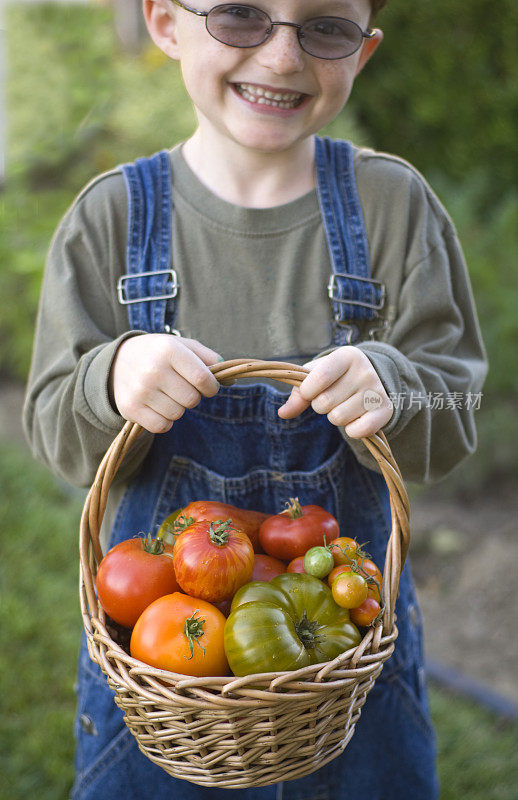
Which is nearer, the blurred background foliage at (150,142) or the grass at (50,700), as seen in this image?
the grass at (50,700)

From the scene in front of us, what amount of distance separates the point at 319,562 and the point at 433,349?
0.54 metres

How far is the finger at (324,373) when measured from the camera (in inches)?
46.9

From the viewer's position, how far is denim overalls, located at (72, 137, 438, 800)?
147 cm

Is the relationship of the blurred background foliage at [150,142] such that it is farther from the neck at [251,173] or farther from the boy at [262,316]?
the neck at [251,173]

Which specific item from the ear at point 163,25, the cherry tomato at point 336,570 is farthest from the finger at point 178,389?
the ear at point 163,25

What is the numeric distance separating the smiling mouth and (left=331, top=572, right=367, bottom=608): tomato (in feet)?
2.84

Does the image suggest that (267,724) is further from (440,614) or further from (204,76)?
(440,614)

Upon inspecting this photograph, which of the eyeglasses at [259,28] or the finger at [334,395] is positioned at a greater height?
the eyeglasses at [259,28]

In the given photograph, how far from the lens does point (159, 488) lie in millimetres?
1505

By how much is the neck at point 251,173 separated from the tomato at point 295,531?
0.65 m

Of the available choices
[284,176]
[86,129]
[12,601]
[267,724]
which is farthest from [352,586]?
[86,129]

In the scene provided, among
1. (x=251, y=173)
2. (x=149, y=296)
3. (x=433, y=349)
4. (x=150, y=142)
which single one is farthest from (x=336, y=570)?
(x=150, y=142)

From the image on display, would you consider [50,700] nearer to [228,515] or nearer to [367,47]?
[228,515]

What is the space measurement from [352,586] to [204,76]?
0.95m
